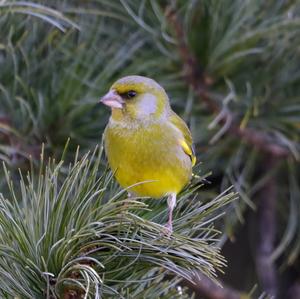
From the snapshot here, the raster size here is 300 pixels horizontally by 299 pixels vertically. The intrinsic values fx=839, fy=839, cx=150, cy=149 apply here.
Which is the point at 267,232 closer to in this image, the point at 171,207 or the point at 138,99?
the point at 138,99

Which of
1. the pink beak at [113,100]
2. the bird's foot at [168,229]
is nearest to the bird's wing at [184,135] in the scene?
the pink beak at [113,100]

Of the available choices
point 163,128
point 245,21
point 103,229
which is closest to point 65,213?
point 103,229

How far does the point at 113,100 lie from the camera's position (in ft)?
5.86

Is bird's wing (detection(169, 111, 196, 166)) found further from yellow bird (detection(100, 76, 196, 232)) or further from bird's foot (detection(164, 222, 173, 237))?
bird's foot (detection(164, 222, 173, 237))

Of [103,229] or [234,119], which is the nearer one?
[103,229]

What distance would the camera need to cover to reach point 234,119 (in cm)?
206

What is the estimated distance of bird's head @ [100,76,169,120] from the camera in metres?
1.81

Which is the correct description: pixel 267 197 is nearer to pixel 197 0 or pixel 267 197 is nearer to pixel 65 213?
pixel 197 0

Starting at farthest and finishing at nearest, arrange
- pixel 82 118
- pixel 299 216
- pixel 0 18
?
pixel 299 216 < pixel 82 118 < pixel 0 18

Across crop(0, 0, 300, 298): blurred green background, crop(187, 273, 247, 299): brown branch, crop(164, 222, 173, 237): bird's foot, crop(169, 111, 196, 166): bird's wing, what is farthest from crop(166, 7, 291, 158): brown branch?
crop(164, 222, 173, 237): bird's foot

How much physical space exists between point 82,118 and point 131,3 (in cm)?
31

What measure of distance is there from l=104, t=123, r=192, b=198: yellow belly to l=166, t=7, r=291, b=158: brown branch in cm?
23

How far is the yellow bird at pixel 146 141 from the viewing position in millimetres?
1696

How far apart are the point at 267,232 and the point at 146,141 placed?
1.81 ft
